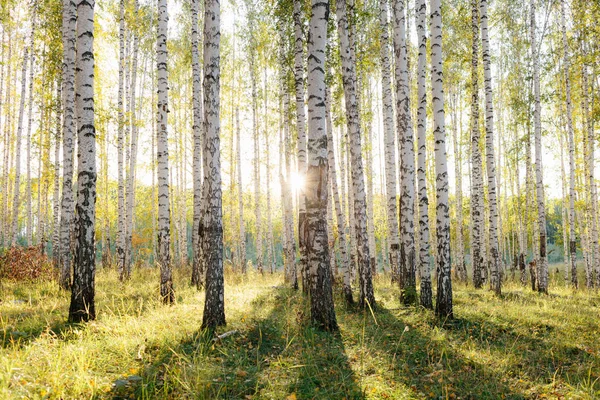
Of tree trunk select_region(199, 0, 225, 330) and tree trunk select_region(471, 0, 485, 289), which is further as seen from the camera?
tree trunk select_region(471, 0, 485, 289)

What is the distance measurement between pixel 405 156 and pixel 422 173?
2.04 ft

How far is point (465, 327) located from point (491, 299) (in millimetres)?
4071

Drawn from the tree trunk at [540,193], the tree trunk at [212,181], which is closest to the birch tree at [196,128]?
the tree trunk at [212,181]

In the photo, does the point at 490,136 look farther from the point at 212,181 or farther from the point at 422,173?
the point at 212,181

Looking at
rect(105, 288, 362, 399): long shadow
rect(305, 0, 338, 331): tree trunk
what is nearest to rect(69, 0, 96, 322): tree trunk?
rect(105, 288, 362, 399): long shadow

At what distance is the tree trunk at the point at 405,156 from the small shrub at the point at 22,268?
1055 centimetres

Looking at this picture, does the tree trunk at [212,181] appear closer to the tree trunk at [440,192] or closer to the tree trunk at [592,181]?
the tree trunk at [440,192]

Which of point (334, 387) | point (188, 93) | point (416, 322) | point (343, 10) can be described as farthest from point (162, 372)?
point (188, 93)

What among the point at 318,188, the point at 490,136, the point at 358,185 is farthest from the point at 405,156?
the point at 490,136

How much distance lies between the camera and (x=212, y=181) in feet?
19.5

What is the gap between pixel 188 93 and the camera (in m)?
22.3

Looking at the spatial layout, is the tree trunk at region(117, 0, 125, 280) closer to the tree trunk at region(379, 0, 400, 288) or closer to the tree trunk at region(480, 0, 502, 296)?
the tree trunk at region(379, 0, 400, 288)

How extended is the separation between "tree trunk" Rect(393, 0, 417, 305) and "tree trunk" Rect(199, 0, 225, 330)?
4759 millimetres

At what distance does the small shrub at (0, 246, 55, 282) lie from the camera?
10.7 metres
